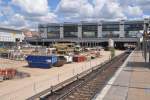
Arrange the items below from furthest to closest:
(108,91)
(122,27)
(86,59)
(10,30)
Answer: (122,27)
(10,30)
(86,59)
(108,91)

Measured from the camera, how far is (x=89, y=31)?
172m

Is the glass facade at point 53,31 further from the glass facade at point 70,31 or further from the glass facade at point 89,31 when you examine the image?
the glass facade at point 89,31

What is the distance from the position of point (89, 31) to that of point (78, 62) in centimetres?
11420

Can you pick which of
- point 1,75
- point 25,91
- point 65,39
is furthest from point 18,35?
point 25,91

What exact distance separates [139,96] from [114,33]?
151 meters

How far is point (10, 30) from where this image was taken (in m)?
137

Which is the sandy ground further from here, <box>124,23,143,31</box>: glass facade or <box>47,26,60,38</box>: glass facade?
<box>47,26,60,38</box>: glass facade

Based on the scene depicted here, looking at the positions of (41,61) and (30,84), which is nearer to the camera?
(30,84)

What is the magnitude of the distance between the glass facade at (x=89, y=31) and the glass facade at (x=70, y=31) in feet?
15.4

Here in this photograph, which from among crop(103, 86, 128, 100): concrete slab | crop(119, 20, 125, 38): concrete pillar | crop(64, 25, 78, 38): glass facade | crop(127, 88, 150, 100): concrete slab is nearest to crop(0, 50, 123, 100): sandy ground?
crop(103, 86, 128, 100): concrete slab

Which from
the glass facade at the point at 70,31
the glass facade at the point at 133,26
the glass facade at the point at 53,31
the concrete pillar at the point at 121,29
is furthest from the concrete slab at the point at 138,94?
the glass facade at the point at 53,31

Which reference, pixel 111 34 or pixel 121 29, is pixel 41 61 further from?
pixel 111 34

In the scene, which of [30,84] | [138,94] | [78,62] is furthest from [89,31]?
[138,94]

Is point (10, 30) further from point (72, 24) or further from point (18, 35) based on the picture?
point (72, 24)
